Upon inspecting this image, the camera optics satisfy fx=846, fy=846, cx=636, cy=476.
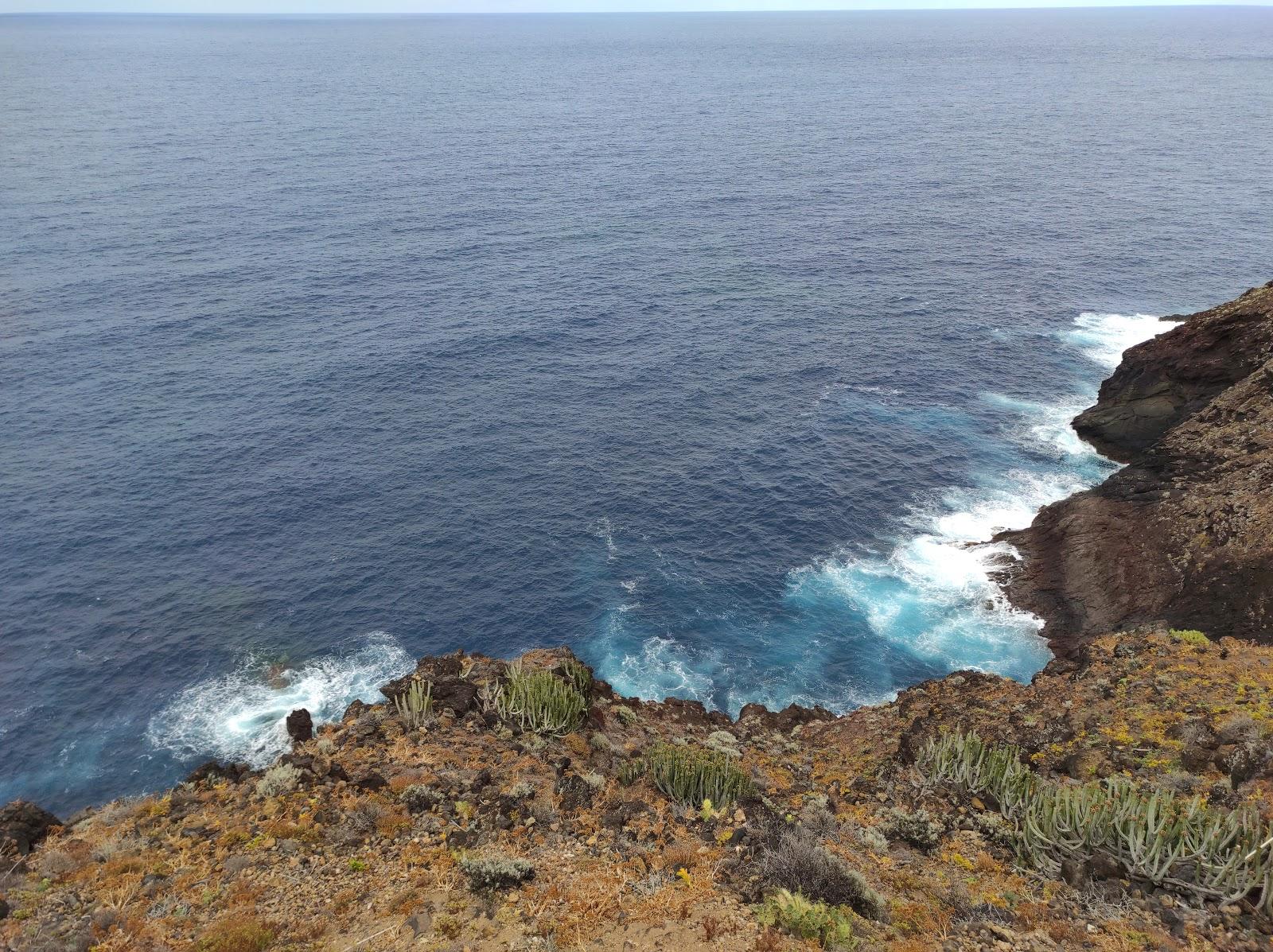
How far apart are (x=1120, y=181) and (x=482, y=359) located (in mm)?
115014

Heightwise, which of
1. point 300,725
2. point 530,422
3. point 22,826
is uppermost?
point 22,826

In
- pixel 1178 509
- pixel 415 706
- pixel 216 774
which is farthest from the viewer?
pixel 1178 509

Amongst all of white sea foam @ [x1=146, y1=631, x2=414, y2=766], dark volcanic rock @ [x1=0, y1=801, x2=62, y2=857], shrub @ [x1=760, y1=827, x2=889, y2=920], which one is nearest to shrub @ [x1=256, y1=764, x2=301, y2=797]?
dark volcanic rock @ [x1=0, y1=801, x2=62, y2=857]

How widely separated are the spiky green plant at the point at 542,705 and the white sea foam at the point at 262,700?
850 inches

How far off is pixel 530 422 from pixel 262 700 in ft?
110

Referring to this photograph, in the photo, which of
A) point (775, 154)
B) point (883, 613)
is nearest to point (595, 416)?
point (883, 613)

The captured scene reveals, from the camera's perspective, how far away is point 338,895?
19.8 meters

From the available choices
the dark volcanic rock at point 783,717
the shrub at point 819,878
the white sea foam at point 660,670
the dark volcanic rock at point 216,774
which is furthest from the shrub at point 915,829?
the white sea foam at point 660,670

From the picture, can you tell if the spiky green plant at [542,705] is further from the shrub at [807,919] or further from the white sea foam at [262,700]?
the white sea foam at [262,700]

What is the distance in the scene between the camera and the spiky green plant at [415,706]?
29312mm

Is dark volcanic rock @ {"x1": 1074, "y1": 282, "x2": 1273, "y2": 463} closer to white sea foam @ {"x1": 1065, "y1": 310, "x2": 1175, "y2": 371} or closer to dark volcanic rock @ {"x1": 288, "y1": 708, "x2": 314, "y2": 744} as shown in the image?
white sea foam @ {"x1": 1065, "y1": 310, "x2": 1175, "y2": 371}

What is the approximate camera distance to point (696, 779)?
24547 millimetres

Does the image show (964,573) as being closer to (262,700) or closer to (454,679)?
(454,679)

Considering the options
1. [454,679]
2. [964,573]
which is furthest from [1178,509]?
[454,679]
